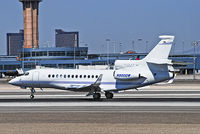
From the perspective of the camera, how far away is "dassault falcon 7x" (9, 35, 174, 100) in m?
49.7

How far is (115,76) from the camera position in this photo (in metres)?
51.6

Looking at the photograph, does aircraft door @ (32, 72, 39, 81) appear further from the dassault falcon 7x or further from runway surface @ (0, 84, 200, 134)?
runway surface @ (0, 84, 200, 134)

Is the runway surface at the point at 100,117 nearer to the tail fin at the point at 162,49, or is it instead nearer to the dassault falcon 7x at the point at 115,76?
the dassault falcon 7x at the point at 115,76

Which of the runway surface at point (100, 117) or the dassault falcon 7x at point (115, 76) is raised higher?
the dassault falcon 7x at point (115, 76)

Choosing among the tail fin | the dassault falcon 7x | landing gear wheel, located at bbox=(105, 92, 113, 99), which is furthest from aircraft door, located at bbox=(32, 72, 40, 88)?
the tail fin

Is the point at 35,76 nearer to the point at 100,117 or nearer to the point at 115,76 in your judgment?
the point at 115,76

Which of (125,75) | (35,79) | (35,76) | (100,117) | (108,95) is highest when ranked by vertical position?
(125,75)

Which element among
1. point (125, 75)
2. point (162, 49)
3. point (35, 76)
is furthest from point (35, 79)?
point (162, 49)

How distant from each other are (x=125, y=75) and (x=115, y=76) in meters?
1.22

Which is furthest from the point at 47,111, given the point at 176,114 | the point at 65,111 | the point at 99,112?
the point at 176,114

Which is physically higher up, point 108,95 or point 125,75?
point 125,75

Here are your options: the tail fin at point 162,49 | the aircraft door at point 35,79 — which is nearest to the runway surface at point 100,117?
the tail fin at point 162,49

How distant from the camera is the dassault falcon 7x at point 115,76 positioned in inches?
1957

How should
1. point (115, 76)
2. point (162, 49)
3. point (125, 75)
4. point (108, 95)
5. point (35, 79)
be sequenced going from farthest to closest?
point (35, 79) → point (108, 95) → point (115, 76) → point (125, 75) → point (162, 49)
